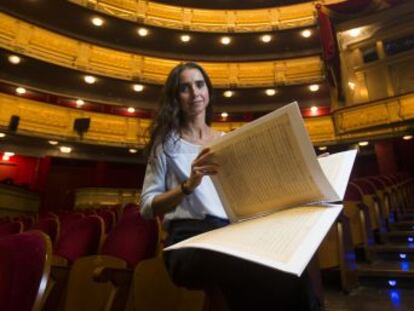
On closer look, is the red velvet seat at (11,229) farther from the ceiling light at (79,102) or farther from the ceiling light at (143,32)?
the ceiling light at (143,32)

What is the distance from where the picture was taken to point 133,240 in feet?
3.50

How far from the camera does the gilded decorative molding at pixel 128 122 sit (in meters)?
4.50

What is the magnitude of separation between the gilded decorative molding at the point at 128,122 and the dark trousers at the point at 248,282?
3.88 metres

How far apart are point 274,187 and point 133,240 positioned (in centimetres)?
75

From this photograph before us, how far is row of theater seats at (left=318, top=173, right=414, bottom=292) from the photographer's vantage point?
131 cm

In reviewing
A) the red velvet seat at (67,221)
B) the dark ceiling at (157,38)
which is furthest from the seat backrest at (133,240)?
the dark ceiling at (157,38)

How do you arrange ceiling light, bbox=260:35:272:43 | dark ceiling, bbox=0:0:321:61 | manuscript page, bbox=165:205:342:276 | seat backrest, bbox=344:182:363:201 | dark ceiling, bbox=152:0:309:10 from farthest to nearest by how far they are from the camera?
dark ceiling, bbox=152:0:309:10 < ceiling light, bbox=260:35:272:43 < dark ceiling, bbox=0:0:321:61 < seat backrest, bbox=344:182:363:201 < manuscript page, bbox=165:205:342:276

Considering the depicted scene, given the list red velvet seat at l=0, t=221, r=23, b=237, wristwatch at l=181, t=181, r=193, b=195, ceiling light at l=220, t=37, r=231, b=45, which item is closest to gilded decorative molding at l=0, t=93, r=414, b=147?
ceiling light at l=220, t=37, r=231, b=45

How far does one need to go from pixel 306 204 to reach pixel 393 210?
227cm

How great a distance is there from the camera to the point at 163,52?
6316mm

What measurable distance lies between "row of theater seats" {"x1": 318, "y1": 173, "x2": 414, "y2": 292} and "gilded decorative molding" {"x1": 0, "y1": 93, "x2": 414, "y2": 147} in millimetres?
2328

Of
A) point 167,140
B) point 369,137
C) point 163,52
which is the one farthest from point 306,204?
point 163,52

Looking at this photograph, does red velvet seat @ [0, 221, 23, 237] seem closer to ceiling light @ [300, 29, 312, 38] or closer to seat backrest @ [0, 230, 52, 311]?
seat backrest @ [0, 230, 52, 311]

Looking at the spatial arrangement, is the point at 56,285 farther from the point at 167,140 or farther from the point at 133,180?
the point at 133,180
